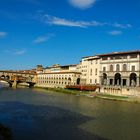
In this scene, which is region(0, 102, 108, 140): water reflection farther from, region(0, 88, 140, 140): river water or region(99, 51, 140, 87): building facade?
region(99, 51, 140, 87): building facade

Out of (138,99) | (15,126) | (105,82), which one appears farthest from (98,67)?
(15,126)

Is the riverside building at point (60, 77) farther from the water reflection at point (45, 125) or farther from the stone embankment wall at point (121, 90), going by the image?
the water reflection at point (45, 125)

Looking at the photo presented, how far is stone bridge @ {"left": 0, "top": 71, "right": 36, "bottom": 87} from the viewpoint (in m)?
112

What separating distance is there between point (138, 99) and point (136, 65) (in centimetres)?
1290

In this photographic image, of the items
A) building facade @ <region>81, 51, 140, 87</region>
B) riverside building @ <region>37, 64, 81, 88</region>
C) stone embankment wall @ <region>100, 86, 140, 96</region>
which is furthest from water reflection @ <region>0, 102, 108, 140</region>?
riverside building @ <region>37, 64, 81, 88</region>

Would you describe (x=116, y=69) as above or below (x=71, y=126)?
above

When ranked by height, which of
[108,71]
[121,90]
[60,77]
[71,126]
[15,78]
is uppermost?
[108,71]

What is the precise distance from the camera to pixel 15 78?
4459 inches

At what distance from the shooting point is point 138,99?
5891 centimetres

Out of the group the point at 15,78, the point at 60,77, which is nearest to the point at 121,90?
the point at 60,77

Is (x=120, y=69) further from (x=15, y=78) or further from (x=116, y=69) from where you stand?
(x=15, y=78)

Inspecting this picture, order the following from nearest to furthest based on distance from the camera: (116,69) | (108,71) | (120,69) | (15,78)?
(120,69)
(116,69)
(108,71)
(15,78)

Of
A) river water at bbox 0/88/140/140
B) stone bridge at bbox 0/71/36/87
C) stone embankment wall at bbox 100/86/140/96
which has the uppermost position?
stone bridge at bbox 0/71/36/87

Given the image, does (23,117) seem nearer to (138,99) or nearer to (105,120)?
(105,120)
